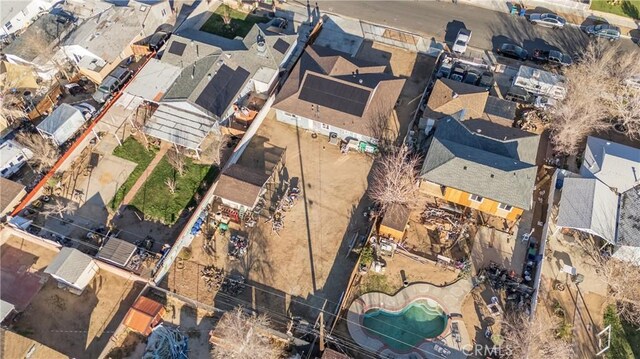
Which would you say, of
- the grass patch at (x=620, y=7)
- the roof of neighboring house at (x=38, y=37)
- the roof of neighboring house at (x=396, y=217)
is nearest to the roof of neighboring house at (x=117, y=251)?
the roof of neighboring house at (x=396, y=217)

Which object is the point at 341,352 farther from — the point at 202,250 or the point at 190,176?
the point at 190,176

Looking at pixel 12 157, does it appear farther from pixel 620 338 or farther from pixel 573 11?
pixel 573 11

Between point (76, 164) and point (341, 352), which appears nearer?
point (341, 352)

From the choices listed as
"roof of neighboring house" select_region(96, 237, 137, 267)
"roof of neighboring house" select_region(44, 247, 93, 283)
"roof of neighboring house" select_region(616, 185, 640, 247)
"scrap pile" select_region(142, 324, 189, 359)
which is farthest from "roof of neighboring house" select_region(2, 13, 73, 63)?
"roof of neighboring house" select_region(616, 185, 640, 247)

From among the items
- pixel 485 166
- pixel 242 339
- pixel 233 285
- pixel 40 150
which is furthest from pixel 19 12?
pixel 485 166

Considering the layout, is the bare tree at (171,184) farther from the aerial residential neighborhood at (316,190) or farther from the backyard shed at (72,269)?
the backyard shed at (72,269)

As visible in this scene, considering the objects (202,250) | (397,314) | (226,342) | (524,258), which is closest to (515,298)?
(524,258)
